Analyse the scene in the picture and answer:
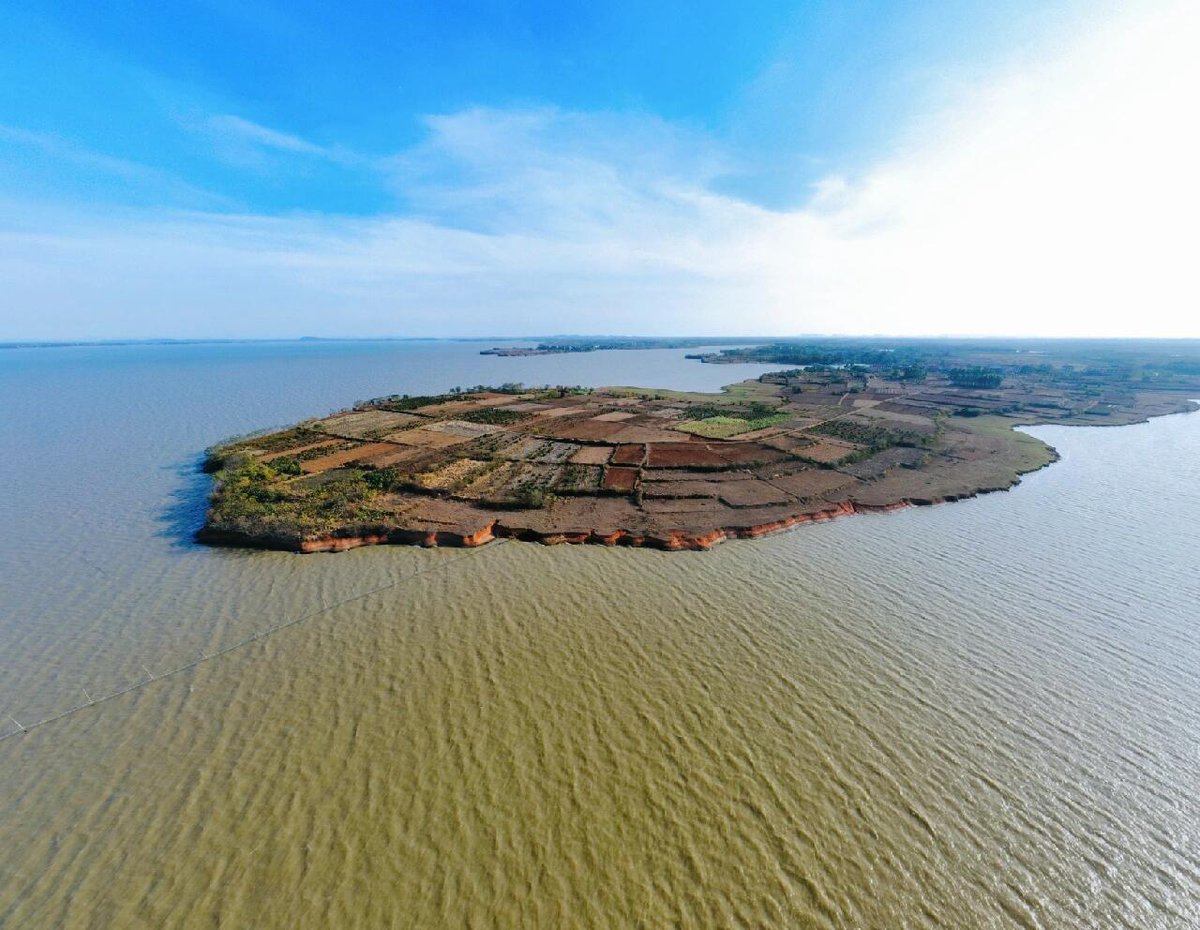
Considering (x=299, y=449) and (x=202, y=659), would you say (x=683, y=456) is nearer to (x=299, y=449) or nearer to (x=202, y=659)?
(x=202, y=659)

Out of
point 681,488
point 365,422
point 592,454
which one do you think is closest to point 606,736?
point 681,488

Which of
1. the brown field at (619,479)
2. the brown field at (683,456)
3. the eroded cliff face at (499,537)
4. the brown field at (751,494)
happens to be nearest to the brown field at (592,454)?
the brown field at (619,479)

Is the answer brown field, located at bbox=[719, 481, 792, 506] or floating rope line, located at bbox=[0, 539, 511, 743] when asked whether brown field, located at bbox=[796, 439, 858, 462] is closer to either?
brown field, located at bbox=[719, 481, 792, 506]

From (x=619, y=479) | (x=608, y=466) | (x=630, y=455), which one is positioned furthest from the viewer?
(x=630, y=455)

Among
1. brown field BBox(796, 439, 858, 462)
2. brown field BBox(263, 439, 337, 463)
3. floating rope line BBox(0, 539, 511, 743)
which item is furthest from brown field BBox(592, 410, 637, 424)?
floating rope line BBox(0, 539, 511, 743)

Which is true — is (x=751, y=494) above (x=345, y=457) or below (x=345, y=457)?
below

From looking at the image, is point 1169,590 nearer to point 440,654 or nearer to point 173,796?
point 440,654
